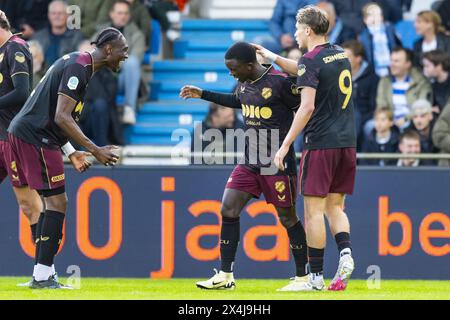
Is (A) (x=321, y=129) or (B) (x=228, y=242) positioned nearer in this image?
(A) (x=321, y=129)

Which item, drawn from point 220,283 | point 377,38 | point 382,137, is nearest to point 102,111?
point 382,137

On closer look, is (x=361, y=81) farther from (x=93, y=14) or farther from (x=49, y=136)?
→ (x=49, y=136)

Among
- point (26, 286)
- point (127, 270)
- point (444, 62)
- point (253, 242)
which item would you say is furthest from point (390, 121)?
point (26, 286)

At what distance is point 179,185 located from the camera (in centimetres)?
1407

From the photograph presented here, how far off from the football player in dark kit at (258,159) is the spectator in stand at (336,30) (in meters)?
5.22

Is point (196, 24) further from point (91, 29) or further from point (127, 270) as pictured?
point (127, 270)

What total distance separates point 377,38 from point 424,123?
1.99 metres

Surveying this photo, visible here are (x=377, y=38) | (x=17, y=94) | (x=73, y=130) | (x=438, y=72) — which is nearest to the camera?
(x=73, y=130)

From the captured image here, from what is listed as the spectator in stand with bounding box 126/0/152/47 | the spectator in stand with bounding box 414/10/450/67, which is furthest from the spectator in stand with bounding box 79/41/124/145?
the spectator in stand with bounding box 414/10/450/67

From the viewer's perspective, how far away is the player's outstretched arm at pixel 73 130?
10.8m

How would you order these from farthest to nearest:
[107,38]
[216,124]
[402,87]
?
[402,87]
[216,124]
[107,38]

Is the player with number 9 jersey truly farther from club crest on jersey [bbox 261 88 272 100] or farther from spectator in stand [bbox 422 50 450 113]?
spectator in stand [bbox 422 50 450 113]

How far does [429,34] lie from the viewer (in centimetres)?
1647

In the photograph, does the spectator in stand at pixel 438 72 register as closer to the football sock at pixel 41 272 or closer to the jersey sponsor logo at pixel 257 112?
the jersey sponsor logo at pixel 257 112
